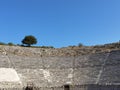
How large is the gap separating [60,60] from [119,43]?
26.4 feet

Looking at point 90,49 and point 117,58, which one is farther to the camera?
point 90,49

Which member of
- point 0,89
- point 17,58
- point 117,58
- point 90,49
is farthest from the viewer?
point 90,49

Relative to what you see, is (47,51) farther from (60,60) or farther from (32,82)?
(32,82)

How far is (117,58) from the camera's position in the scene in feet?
96.1

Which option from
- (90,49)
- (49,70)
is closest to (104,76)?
(49,70)

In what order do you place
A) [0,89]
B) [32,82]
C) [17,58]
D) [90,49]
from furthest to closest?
[90,49] → [17,58] → [32,82] → [0,89]

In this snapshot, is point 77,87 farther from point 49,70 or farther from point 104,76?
point 49,70

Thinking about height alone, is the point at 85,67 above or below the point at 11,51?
below

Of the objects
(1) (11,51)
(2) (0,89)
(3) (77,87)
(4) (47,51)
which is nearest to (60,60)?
(4) (47,51)

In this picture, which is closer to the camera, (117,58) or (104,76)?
(104,76)

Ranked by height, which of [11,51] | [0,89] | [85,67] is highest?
[11,51]

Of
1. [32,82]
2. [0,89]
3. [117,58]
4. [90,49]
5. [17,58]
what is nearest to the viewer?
[0,89]

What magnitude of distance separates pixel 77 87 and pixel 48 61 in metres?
8.73

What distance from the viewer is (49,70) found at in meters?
29.6
